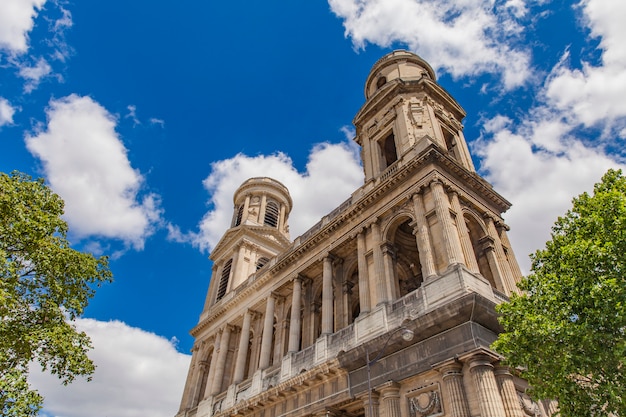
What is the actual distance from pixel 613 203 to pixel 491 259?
7.91 m

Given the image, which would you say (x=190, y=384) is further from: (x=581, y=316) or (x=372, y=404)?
(x=581, y=316)

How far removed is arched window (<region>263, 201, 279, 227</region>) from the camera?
43438mm

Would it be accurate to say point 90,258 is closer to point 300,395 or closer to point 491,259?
point 300,395

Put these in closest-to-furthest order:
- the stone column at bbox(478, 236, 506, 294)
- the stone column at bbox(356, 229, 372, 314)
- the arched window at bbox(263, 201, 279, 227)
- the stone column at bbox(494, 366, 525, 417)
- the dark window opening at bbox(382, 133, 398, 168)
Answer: the stone column at bbox(494, 366, 525, 417)
the stone column at bbox(478, 236, 506, 294)
the stone column at bbox(356, 229, 372, 314)
the dark window opening at bbox(382, 133, 398, 168)
the arched window at bbox(263, 201, 279, 227)

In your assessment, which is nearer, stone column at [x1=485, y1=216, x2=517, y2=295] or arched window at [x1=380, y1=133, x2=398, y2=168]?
stone column at [x1=485, y1=216, x2=517, y2=295]

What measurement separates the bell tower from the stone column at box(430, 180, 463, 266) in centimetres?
477

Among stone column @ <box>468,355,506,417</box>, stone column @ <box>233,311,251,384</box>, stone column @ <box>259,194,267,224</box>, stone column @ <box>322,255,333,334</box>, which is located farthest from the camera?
stone column @ <box>259,194,267,224</box>

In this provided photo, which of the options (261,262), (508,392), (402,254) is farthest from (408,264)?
(261,262)

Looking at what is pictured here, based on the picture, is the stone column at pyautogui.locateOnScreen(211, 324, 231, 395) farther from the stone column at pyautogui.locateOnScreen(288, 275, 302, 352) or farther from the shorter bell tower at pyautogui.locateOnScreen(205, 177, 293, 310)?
the stone column at pyautogui.locateOnScreen(288, 275, 302, 352)

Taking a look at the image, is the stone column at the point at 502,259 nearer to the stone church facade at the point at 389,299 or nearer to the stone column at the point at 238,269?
the stone church facade at the point at 389,299

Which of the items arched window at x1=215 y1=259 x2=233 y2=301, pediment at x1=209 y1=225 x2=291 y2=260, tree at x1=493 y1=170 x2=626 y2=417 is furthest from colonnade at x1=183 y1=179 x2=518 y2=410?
pediment at x1=209 y1=225 x2=291 y2=260

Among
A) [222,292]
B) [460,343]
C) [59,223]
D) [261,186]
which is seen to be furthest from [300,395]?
[261,186]

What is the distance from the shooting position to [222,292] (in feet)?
119

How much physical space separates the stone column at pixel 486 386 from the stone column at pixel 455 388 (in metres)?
0.51
